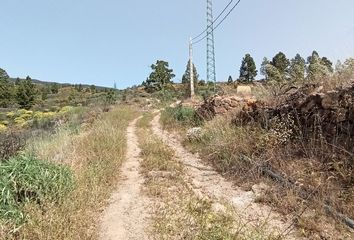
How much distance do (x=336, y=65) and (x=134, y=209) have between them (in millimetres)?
5046

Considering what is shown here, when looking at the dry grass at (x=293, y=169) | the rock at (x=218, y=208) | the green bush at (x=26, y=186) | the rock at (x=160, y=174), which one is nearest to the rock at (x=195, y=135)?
the dry grass at (x=293, y=169)

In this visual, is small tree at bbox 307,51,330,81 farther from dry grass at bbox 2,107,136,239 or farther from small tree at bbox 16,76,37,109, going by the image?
small tree at bbox 16,76,37,109

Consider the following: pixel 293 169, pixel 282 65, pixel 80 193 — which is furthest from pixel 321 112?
pixel 282 65

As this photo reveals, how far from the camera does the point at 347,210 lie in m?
4.38

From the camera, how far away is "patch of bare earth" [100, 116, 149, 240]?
13.8 feet

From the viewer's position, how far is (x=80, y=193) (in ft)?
15.7

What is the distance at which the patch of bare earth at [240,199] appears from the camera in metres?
4.14

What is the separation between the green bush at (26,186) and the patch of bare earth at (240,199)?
2.00 meters

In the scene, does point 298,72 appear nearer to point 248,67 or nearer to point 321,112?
point 321,112

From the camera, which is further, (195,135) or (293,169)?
(195,135)

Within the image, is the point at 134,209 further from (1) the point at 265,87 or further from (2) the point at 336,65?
(1) the point at 265,87

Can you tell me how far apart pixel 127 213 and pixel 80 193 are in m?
0.64

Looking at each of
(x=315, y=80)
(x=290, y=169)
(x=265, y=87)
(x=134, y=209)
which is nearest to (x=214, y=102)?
(x=265, y=87)

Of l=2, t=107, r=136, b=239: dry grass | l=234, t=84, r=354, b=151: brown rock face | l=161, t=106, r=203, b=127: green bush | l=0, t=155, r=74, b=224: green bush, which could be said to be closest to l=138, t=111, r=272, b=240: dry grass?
l=2, t=107, r=136, b=239: dry grass
